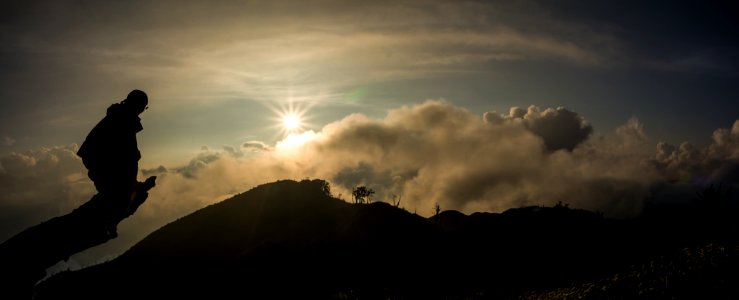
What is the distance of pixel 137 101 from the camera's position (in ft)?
15.5

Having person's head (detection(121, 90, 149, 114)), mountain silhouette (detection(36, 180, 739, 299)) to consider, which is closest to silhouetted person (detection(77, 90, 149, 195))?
person's head (detection(121, 90, 149, 114))

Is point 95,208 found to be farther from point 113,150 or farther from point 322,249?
point 322,249

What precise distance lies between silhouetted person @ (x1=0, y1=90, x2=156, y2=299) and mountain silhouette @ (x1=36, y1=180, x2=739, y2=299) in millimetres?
50658

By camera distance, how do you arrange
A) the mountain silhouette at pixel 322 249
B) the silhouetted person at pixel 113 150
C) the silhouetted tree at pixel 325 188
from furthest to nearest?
the silhouetted tree at pixel 325 188, the mountain silhouette at pixel 322 249, the silhouetted person at pixel 113 150

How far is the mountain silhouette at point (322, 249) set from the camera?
76938 mm

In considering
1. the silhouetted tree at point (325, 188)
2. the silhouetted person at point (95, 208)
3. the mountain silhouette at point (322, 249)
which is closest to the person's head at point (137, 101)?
the silhouetted person at point (95, 208)

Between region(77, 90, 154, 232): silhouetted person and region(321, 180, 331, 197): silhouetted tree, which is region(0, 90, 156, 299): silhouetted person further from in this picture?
region(321, 180, 331, 197): silhouetted tree

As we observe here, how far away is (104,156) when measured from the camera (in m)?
4.57

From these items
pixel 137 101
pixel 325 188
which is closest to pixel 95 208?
pixel 137 101

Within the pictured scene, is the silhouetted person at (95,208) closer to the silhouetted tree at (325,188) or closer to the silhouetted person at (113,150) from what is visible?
the silhouetted person at (113,150)

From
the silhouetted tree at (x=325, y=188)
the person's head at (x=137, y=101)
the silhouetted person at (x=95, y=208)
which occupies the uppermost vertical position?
the silhouetted tree at (x=325, y=188)

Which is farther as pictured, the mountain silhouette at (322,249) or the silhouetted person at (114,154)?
the mountain silhouette at (322,249)

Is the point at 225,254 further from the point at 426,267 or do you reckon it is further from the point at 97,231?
the point at 97,231

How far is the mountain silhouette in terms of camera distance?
252ft
